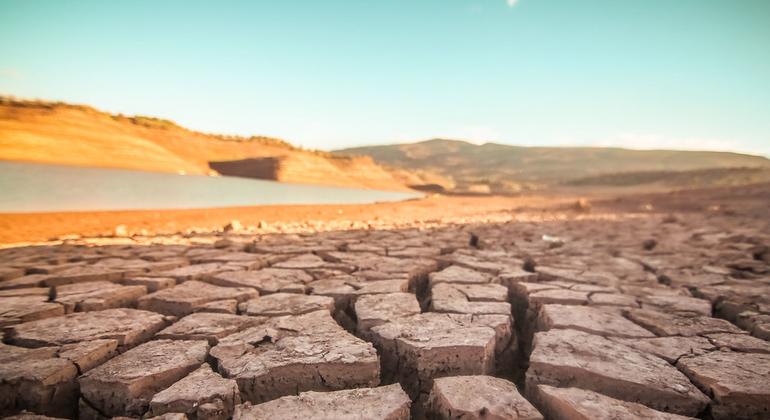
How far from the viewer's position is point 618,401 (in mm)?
1009

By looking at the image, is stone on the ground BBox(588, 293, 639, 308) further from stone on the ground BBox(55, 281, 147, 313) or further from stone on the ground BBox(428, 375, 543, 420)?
stone on the ground BBox(55, 281, 147, 313)

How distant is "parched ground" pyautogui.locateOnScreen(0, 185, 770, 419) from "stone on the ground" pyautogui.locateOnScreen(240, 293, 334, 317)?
0.01 m

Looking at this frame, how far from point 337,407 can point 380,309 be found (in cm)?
76

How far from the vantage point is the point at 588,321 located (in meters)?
1.62

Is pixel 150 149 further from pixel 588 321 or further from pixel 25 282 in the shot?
pixel 588 321

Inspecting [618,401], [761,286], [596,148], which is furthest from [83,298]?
[596,148]

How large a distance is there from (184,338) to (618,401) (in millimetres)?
1475

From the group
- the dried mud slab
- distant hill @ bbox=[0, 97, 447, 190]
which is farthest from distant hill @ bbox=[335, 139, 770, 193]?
the dried mud slab

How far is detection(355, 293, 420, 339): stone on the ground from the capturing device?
158cm

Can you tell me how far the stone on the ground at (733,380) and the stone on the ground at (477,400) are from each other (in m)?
0.59

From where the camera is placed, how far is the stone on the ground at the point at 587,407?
0.94 m

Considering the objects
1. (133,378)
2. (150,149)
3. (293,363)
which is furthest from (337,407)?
(150,149)

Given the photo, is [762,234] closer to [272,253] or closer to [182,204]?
[272,253]

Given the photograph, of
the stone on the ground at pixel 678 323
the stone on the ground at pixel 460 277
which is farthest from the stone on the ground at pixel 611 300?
the stone on the ground at pixel 460 277
